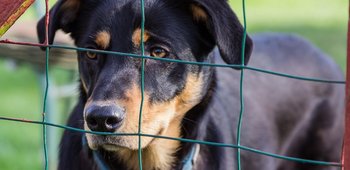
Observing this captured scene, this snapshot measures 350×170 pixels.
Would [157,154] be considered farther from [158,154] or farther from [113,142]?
[113,142]

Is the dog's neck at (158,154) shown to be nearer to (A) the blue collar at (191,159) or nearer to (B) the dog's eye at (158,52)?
(A) the blue collar at (191,159)

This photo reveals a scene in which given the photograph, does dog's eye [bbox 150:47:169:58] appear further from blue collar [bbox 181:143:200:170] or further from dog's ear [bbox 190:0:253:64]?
blue collar [bbox 181:143:200:170]

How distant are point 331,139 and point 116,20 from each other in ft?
7.87

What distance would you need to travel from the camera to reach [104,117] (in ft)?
11.9

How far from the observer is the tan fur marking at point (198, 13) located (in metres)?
4.17

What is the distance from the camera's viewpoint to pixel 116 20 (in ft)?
13.4

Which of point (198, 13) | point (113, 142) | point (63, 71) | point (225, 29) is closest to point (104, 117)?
point (113, 142)

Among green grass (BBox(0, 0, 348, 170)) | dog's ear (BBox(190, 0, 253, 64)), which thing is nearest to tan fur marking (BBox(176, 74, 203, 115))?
dog's ear (BBox(190, 0, 253, 64))

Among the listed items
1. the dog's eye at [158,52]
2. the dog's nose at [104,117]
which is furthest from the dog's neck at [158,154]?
the dog's nose at [104,117]

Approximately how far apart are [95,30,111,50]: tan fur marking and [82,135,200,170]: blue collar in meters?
0.49

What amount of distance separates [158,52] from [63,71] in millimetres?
6881

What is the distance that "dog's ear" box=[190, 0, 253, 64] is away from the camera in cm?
401

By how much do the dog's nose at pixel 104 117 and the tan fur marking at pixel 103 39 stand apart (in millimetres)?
465

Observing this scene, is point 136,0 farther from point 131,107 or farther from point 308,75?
point 308,75
